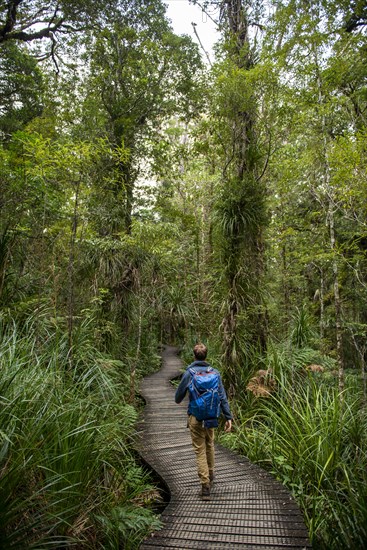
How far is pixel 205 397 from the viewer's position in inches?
136

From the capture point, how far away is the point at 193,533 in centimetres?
285

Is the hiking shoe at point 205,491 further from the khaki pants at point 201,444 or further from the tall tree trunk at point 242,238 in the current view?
the tall tree trunk at point 242,238

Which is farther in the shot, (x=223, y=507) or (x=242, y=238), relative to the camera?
(x=242, y=238)

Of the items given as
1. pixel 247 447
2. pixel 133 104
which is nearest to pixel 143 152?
pixel 133 104

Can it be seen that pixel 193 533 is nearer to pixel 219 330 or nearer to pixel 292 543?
pixel 292 543

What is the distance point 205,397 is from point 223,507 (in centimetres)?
102

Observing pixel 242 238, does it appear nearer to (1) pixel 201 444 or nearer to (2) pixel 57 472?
(1) pixel 201 444

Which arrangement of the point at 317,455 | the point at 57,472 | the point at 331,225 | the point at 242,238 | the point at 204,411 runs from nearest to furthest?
the point at 57,472, the point at 204,411, the point at 317,455, the point at 331,225, the point at 242,238

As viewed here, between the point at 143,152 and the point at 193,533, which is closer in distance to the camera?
the point at 193,533

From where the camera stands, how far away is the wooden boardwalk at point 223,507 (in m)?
2.74

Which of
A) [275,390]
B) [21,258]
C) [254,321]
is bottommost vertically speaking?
[275,390]

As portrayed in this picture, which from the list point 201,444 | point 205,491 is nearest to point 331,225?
point 201,444

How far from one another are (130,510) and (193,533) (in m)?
0.72

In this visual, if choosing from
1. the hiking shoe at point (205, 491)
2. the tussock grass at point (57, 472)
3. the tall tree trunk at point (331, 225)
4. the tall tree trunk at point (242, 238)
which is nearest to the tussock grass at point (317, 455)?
the hiking shoe at point (205, 491)
